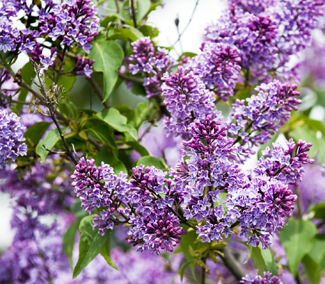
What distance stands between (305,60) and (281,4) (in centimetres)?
240

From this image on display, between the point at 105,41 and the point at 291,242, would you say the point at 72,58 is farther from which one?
the point at 291,242

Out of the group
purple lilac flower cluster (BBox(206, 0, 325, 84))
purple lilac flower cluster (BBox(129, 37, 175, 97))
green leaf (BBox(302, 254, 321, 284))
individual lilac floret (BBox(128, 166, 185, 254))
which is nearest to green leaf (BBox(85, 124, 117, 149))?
purple lilac flower cluster (BBox(129, 37, 175, 97))

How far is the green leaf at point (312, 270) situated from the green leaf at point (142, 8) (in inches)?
50.4

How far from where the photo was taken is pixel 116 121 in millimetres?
1374

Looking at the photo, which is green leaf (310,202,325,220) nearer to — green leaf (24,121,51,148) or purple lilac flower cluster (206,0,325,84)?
purple lilac flower cluster (206,0,325,84)

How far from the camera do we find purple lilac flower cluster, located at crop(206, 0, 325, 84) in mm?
1449

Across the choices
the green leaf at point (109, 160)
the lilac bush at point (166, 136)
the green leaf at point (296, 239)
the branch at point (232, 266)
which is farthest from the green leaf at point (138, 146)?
the green leaf at point (296, 239)

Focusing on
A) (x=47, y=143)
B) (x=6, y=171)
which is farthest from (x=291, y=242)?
(x=6, y=171)

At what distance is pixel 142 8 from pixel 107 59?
15.8 inches

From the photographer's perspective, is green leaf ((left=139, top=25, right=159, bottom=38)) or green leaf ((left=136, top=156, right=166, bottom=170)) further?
green leaf ((left=139, top=25, right=159, bottom=38))

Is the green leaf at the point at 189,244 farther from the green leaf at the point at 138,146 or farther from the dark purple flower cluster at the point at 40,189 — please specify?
the dark purple flower cluster at the point at 40,189

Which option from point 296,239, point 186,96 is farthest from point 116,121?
point 296,239

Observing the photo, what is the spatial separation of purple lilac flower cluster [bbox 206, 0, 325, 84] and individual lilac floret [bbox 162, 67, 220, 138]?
0.36 meters

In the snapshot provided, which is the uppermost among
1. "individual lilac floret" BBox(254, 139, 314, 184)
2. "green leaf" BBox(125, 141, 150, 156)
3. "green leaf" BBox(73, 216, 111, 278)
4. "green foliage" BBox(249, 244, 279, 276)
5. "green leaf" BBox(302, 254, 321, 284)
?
"individual lilac floret" BBox(254, 139, 314, 184)
